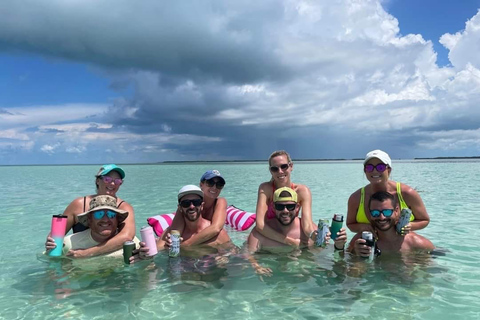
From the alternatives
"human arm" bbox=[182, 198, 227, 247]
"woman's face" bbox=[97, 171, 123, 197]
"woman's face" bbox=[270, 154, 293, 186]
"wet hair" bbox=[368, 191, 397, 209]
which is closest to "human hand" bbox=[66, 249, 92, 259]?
"woman's face" bbox=[97, 171, 123, 197]

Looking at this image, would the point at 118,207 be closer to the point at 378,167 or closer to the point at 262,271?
the point at 262,271

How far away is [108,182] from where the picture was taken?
586 cm

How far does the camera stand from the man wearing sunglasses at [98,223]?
5.23 m

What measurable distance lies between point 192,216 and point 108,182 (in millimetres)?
1575

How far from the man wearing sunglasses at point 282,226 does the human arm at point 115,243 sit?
2.14 metres

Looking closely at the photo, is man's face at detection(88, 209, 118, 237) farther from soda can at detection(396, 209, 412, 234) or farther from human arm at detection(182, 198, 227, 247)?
soda can at detection(396, 209, 412, 234)

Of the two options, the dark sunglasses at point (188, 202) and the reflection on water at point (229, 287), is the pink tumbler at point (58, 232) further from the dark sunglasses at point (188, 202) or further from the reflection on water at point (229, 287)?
the dark sunglasses at point (188, 202)

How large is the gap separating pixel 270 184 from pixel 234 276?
209cm

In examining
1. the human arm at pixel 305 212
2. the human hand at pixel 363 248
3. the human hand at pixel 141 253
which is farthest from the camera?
the human arm at pixel 305 212

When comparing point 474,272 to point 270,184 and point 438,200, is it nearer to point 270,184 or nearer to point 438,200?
point 270,184

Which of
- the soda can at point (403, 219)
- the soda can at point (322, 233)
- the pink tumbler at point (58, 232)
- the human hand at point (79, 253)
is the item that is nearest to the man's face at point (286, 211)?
the soda can at point (322, 233)

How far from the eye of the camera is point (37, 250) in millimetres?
7480

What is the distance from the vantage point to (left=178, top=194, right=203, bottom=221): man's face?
5777 millimetres

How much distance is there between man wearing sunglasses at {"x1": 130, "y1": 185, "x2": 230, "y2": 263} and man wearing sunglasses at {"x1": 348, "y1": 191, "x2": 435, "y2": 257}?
2460mm
